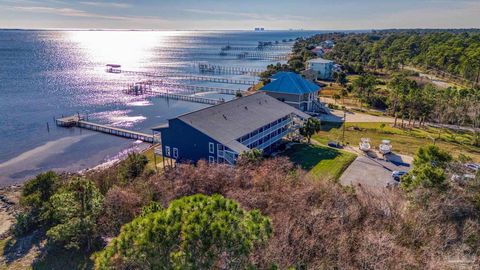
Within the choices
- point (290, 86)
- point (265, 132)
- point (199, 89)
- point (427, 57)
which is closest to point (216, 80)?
point (199, 89)

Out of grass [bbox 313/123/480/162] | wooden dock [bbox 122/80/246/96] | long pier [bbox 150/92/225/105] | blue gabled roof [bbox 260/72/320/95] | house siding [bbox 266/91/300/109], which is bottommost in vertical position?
grass [bbox 313/123/480/162]

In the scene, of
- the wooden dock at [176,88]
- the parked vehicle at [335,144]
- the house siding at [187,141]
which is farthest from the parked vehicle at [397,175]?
the wooden dock at [176,88]

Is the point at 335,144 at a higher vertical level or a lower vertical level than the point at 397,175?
higher

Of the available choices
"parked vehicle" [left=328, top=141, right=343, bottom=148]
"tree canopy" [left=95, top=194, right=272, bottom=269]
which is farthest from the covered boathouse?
"tree canopy" [left=95, top=194, right=272, bottom=269]

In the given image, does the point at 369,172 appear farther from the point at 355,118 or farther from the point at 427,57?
the point at 427,57

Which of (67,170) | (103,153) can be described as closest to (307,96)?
Result: (103,153)

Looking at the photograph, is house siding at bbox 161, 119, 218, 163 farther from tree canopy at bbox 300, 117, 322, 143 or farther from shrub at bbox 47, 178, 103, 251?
tree canopy at bbox 300, 117, 322, 143

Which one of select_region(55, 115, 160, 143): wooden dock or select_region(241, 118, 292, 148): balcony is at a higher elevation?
select_region(241, 118, 292, 148): balcony
